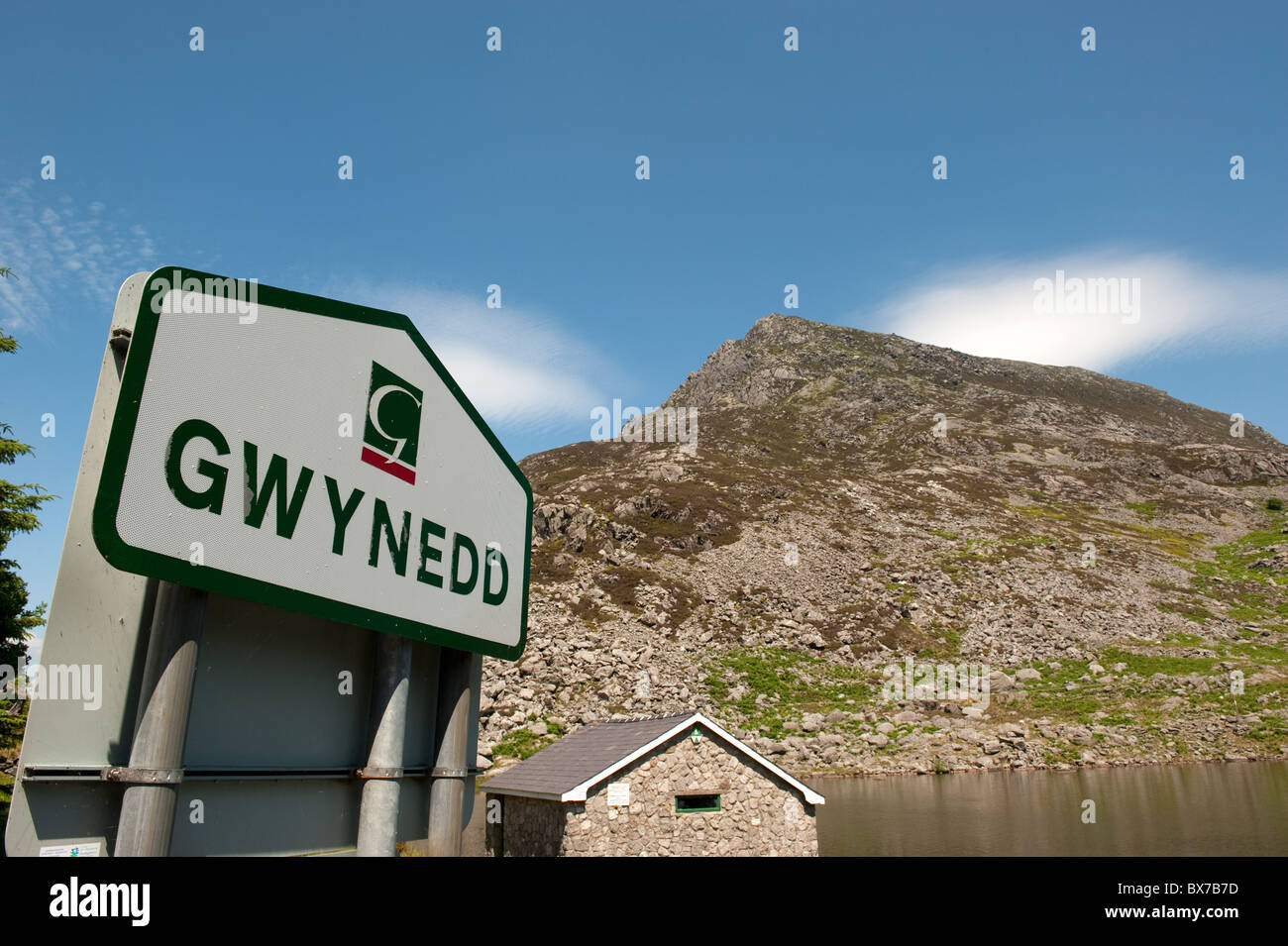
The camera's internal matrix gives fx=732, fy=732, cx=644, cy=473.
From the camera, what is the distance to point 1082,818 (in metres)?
28.3

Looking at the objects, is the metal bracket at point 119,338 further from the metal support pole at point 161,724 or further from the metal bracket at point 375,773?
the metal bracket at point 375,773

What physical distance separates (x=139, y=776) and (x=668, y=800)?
16996mm

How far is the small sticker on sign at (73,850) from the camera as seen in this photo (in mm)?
3893

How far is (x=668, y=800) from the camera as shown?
63.0ft

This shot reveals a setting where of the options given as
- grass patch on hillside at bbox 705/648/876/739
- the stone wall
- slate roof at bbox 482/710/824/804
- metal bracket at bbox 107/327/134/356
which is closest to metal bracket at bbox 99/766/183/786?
metal bracket at bbox 107/327/134/356

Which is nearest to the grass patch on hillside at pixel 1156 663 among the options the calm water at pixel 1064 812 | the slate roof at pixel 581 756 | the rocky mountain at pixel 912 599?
the rocky mountain at pixel 912 599

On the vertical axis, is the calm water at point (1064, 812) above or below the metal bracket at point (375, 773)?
below

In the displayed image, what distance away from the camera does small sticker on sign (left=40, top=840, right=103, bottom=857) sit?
3893mm

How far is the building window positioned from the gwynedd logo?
15.8 metres

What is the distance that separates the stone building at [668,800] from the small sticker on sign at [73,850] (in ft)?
49.6

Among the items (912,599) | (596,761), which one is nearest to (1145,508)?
(912,599)

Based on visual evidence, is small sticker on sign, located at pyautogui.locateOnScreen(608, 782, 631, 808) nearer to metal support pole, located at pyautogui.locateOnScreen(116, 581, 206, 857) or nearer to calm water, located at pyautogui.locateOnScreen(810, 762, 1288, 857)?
calm water, located at pyautogui.locateOnScreen(810, 762, 1288, 857)
